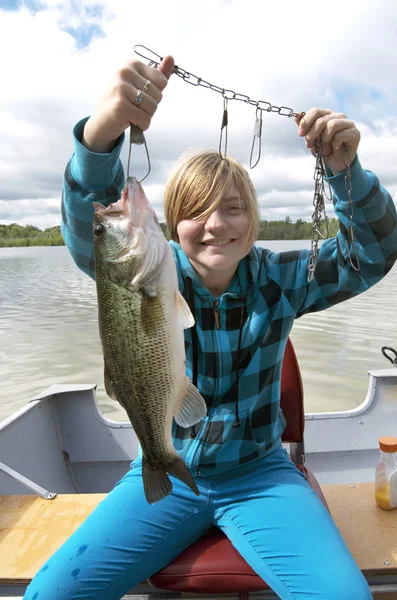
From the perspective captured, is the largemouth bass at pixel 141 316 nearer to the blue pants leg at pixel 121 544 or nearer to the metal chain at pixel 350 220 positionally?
the blue pants leg at pixel 121 544

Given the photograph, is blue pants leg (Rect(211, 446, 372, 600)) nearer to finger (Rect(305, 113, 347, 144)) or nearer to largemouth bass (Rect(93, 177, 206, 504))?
largemouth bass (Rect(93, 177, 206, 504))

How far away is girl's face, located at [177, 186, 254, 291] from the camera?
2.27m

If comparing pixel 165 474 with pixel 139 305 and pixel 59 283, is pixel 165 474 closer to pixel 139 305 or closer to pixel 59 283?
pixel 139 305

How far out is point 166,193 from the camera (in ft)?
8.05

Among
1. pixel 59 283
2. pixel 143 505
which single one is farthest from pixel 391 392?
pixel 59 283

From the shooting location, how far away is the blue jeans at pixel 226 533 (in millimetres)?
1829

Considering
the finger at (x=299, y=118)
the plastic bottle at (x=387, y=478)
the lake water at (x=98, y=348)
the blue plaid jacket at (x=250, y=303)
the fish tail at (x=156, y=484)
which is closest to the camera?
the fish tail at (x=156, y=484)

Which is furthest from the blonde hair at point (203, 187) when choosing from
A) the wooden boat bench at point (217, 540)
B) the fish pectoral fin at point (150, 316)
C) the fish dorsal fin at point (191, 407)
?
the wooden boat bench at point (217, 540)

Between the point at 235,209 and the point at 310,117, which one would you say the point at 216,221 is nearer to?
the point at 235,209

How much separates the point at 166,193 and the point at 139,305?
3.03 ft

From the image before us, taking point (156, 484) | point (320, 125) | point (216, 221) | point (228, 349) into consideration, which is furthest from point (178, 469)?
point (320, 125)

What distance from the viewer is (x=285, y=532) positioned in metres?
1.98

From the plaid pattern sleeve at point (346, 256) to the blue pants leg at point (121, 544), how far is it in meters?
1.23

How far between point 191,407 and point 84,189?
1.15m
